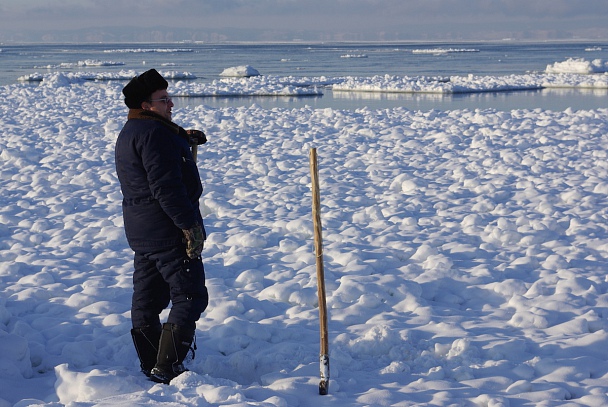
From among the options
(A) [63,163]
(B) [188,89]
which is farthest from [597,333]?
(B) [188,89]

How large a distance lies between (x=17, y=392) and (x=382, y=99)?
2607 cm

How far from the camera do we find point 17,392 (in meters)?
4.03

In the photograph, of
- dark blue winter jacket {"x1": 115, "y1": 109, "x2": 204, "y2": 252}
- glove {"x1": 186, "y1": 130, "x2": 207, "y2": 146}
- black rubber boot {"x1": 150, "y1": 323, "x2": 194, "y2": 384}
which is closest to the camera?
dark blue winter jacket {"x1": 115, "y1": 109, "x2": 204, "y2": 252}

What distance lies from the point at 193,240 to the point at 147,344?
0.83m

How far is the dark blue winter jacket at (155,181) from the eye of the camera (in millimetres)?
3746

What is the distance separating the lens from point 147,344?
4.21 meters

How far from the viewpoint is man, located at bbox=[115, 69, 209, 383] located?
3.76 meters

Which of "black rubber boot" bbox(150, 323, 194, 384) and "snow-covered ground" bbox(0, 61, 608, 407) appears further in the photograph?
"snow-covered ground" bbox(0, 61, 608, 407)

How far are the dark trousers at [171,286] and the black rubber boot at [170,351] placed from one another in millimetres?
45

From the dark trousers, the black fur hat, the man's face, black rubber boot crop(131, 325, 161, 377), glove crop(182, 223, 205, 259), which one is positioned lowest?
black rubber boot crop(131, 325, 161, 377)

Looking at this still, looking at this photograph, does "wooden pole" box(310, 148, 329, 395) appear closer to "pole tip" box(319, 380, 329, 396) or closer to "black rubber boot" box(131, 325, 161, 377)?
"pole tip" box(319, 380, 329, 396)

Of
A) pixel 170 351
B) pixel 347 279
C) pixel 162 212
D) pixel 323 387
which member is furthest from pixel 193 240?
pixel 347 279

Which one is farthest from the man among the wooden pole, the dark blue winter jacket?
the wooden pole

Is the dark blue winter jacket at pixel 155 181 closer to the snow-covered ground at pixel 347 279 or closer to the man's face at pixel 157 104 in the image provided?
the man's face at pixel 157 104
